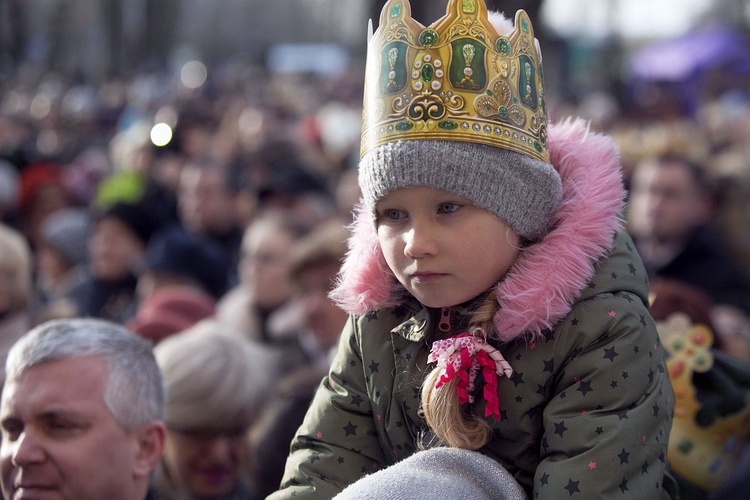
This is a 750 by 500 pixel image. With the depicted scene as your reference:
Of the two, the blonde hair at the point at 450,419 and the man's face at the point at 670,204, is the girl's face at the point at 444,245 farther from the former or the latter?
the man's face at the point at 670,204

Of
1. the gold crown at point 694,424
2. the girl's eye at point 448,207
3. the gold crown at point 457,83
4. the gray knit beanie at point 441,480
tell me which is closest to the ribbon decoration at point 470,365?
the gray knit beanie at point 441,480

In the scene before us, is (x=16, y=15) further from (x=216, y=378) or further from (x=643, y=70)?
(x=216, y=378)

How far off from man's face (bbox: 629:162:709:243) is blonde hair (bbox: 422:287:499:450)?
485 cm

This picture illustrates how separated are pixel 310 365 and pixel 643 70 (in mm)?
21292

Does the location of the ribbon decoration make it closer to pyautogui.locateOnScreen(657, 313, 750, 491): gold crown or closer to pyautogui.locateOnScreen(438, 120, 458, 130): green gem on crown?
pyautogui.locateOnScreen(438, 120, 458, 130): green gem on crown

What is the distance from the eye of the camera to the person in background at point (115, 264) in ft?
23.9

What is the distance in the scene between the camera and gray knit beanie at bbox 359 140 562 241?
2387 millimetres

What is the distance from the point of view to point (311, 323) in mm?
5238

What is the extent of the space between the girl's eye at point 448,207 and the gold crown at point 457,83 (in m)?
0.15

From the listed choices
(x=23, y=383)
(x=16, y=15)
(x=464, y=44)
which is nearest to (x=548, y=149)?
(x=464, y=44)

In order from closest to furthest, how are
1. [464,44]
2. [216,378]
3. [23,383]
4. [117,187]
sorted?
[464,44] < [23,383] < [216,378] < [117,187]

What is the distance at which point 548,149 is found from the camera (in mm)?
2598

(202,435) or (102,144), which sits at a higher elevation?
(202,435)

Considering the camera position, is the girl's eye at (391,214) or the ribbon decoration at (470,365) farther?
the girl's eye at (391,214)
